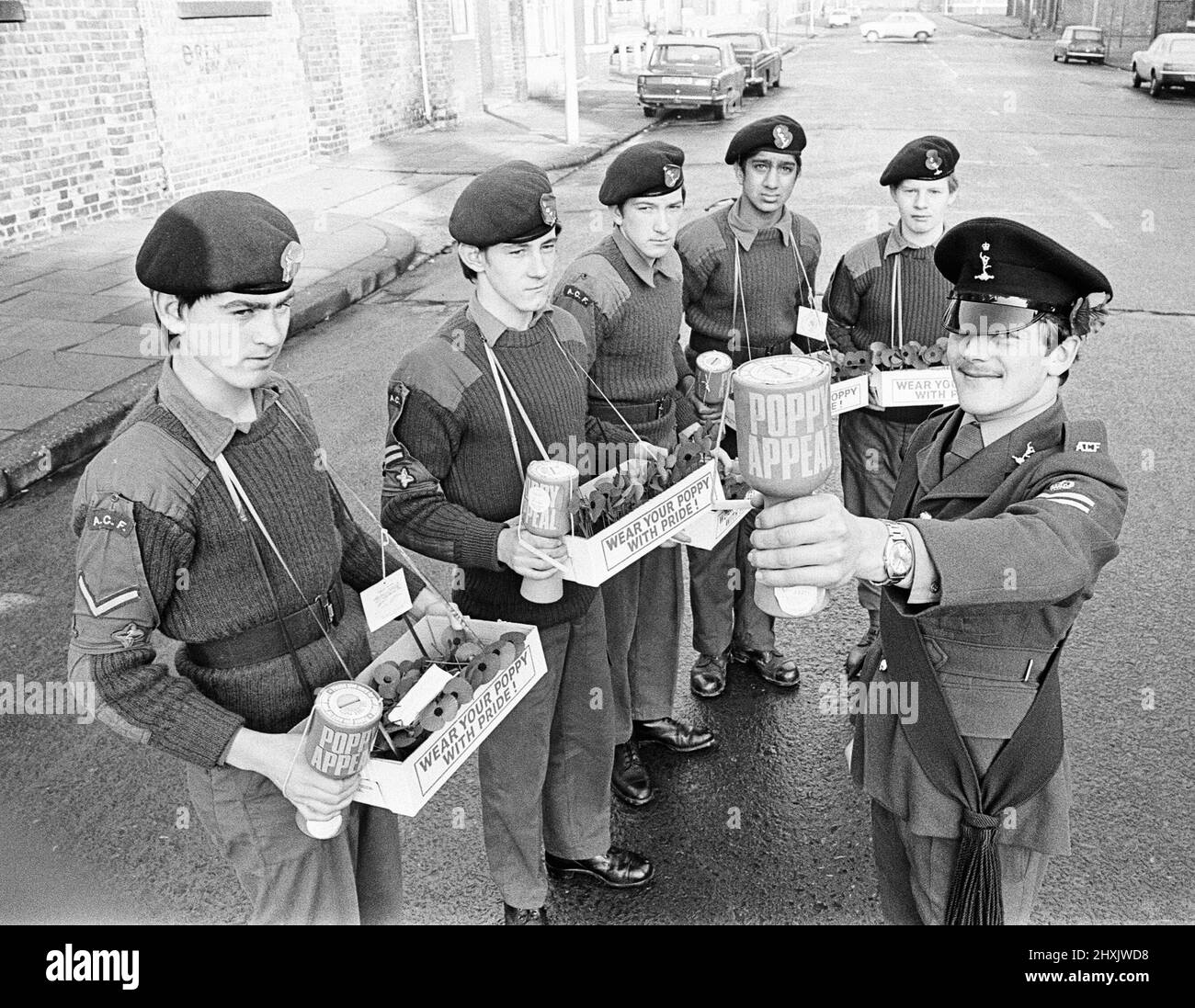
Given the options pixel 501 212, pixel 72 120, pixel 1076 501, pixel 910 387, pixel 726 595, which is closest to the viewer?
pixel 1076 501

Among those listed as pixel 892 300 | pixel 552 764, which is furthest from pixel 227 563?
pixel 892 300

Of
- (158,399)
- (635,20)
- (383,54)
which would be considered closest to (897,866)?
(158,399)

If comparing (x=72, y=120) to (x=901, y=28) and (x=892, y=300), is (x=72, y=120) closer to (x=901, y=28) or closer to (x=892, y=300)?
(x=892, y=300)

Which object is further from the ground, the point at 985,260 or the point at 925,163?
the point at 985,260

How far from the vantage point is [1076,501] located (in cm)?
199

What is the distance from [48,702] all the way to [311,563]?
2.86m

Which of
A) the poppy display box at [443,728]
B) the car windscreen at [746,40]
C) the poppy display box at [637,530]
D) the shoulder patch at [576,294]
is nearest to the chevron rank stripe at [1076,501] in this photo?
the poppy display box at [637,530]

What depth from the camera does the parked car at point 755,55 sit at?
27984mm

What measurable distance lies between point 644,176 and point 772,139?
3.16 ft

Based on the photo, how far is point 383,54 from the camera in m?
18.8

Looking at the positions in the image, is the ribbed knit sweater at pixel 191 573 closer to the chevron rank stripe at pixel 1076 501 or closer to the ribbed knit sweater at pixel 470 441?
the ribbed knit sweater at pixel 470 441

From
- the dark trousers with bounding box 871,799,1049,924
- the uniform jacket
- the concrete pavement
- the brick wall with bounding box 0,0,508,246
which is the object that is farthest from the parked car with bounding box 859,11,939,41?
the dark trousers with bounding box 871,799,1049,924

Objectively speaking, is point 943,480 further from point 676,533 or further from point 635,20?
point 635,20

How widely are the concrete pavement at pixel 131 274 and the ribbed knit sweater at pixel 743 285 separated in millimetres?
4486
